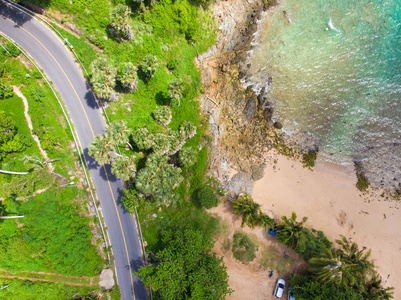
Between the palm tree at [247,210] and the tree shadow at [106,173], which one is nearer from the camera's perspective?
the tree shadow at [106,173]

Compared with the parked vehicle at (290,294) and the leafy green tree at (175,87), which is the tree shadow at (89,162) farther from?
the parked vehicle at (290,294)

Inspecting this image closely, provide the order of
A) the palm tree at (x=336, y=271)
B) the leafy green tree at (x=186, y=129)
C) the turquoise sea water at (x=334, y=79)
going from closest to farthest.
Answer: the palm tree at (x=336, y=271), the leafy green tree at (x=186, y=129), the turquoise sea water at (x=334, y=79)

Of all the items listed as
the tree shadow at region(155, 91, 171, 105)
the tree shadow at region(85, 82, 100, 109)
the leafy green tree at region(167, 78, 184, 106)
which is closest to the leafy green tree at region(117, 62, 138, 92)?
the tree shadow at region(155, 91, 171, 105)

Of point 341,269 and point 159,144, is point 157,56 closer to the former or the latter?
point 159,144

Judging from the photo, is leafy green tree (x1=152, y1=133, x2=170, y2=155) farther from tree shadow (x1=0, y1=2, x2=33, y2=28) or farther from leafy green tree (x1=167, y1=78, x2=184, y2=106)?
tree shadow (x1=0, y1=2, x2=33, y2=28)

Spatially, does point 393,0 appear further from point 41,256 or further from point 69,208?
point 41,256

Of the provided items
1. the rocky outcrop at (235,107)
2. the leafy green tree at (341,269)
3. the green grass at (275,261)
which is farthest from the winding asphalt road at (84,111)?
the leafy green tree at (341,269)
